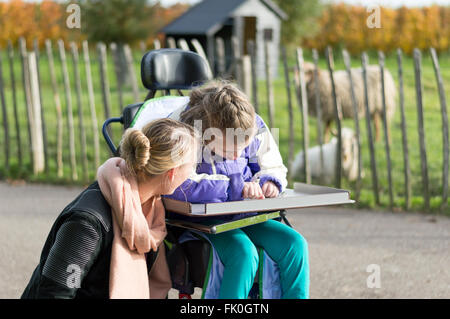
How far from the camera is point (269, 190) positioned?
3.25 meters

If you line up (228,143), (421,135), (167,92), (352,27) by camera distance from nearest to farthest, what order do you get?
(228,143) < (167,92) < (421,135) < (352,27)

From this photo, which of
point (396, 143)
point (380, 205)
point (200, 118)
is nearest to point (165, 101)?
point (200, 118)

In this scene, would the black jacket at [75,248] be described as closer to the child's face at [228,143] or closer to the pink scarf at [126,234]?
the pink scarf at [126,234]

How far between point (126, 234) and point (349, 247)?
3306 millimetres

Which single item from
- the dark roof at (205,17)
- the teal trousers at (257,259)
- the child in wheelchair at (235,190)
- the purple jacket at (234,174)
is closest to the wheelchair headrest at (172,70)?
the purple jacket at (234,174)

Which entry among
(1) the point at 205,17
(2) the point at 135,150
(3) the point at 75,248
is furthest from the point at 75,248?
(1) the point at 205,17

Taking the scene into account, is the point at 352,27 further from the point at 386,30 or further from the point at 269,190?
the point at 269,190

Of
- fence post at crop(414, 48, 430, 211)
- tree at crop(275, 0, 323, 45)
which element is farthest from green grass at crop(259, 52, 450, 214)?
tree at crop(275, 0, 323, 45)

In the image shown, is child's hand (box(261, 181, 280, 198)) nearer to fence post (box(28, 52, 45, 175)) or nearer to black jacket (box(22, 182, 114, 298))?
black jacket (box(22, 182, 114, 298))

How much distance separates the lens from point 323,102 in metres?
9.76

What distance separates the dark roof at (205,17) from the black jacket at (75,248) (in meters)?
18.1

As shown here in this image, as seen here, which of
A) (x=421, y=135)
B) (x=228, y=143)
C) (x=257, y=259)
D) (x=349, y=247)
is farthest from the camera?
(x=421, y=135)

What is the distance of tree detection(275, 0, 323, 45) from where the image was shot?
28391 millimetres

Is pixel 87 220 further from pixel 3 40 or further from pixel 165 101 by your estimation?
pixel 3 40
